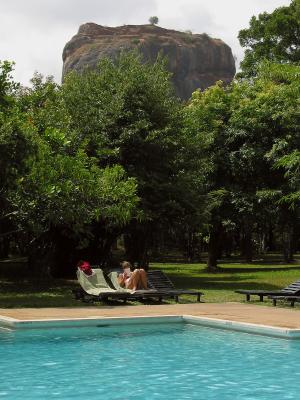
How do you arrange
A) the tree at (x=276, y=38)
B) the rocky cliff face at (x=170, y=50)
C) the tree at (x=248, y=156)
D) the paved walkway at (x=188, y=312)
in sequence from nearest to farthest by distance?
the paved walkway at (x=188, y=312) → the tree at (x=248, y=156) → the tree at (x=276, y=38) → the rocky cliff face at (x=170, y=50)

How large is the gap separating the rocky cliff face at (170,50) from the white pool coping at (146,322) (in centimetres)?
11527

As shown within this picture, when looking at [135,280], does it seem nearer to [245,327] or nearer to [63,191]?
[63,191]

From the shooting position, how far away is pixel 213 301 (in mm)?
19391

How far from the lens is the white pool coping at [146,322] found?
1276 centimetres

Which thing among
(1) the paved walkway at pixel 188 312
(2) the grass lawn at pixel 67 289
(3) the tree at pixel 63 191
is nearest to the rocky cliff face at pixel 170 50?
(2) the grass lawn at pixel 67 289

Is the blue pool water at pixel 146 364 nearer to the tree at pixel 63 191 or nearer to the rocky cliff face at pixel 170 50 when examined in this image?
the tree at pixel 63 191

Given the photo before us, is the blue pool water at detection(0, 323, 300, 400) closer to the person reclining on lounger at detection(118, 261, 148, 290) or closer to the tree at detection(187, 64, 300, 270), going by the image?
the person reclining on lounger at detection(118, 261, 148, 290)

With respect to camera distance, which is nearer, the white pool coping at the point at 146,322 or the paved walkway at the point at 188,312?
the white pool coping at the point at 146,322

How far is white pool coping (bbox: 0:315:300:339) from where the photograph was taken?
12758mm

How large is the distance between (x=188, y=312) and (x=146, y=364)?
208 inches

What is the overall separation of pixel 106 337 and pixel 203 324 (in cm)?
243

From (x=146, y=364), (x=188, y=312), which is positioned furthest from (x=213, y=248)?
(x=146, y=364)

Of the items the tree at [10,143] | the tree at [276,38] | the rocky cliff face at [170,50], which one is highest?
the rocky cliff face at [170,50]

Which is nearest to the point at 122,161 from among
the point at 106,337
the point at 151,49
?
the point at 106,337
